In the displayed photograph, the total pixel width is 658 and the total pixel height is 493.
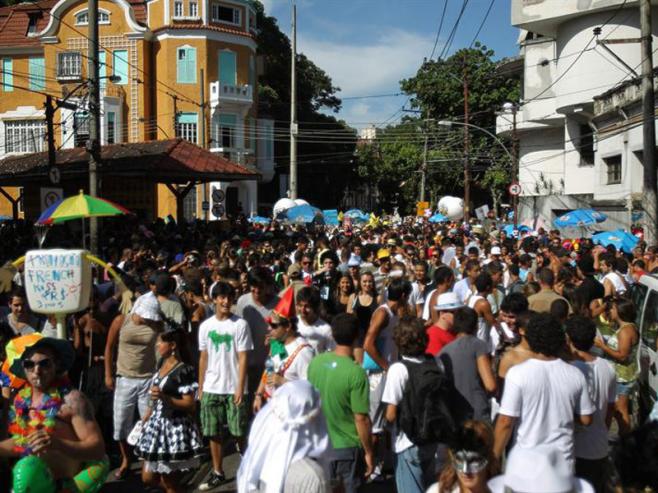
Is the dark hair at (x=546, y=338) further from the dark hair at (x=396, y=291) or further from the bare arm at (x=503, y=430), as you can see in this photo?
the dark hair at (x=396, y=291)

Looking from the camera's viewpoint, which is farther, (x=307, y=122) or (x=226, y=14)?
(x=307, y=122)

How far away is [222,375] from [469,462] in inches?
138

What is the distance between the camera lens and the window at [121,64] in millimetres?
44597

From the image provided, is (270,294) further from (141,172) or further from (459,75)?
(459,75)

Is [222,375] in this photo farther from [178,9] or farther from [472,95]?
[472,95]

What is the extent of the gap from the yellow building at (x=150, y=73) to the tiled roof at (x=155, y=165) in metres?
15.9

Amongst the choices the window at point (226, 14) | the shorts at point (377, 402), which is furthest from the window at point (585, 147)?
the shorts at point (377, 402)

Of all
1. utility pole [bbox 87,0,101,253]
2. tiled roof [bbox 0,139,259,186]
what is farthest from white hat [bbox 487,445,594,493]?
tiled roof [bbox 0,139,259,186]

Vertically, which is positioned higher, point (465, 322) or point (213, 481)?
point (465, 322)

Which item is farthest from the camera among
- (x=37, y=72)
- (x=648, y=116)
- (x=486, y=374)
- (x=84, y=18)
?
(x=37, y=72)

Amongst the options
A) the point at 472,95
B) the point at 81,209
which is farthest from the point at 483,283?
the point at 472,95

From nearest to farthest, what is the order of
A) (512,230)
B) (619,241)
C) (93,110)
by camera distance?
1. (619,241)
2. (93,110)
3. (512,230)

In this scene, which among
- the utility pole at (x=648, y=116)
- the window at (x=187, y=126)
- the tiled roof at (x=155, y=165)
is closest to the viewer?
the utility pole at (x=648, y=116)

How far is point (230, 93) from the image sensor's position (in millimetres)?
44812
